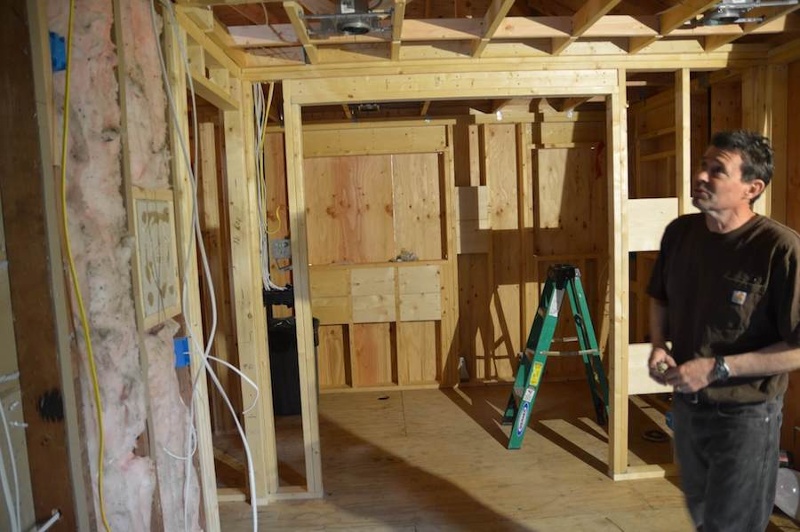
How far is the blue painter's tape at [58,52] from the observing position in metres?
1.26

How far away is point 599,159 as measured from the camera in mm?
4500

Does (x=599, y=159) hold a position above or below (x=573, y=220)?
above

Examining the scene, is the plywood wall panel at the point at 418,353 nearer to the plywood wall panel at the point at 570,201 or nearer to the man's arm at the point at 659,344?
the plywood wall panel at the point at 570,201

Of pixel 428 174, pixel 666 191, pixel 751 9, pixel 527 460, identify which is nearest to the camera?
pixel 751 9

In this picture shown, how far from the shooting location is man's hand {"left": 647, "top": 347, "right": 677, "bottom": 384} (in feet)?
5.36

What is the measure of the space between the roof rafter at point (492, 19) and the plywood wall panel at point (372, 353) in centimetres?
268

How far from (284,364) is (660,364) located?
296 centimetres

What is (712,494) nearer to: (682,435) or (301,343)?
(682,435)

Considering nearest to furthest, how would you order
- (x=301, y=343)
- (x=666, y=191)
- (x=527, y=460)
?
(x=301, y=343)
(x=527, y=460)
(x=666, y=191)

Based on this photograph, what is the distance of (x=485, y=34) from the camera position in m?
2.36

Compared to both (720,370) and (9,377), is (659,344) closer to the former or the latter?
(720,370)

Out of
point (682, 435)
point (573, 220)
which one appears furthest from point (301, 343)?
point (573, 220)

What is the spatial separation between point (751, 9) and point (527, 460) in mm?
2628

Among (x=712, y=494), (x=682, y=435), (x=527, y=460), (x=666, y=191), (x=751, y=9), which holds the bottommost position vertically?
(x=527, y=460)
